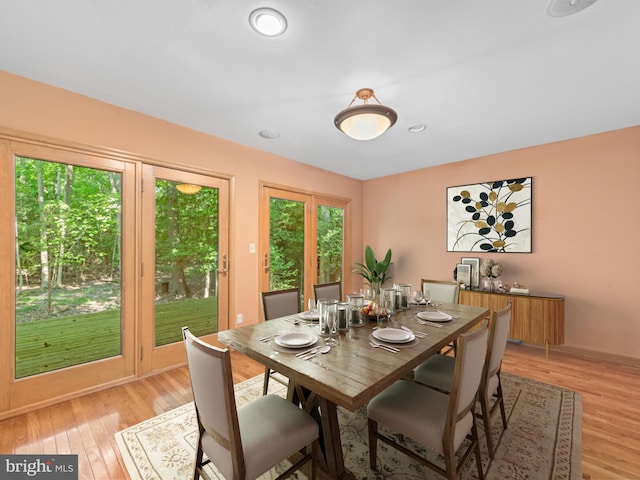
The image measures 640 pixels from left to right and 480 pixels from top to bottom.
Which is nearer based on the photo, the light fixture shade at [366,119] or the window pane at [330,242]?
the light fixture shade at [366,119]

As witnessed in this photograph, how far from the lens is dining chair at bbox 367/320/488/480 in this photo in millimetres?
1263

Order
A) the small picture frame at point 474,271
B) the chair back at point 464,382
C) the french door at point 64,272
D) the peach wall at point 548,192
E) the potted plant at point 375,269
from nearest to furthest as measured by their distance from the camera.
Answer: the chair back at point 464,382 < the french door at point 64,272 < the peach wall at point 548,192 < the small picture frame at point 474,271 < the potted plant at point 375,269

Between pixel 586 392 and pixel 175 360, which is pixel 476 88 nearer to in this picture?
pixel 586 392

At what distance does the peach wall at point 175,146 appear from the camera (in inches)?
83.9

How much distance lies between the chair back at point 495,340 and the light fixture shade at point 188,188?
3.01 metres

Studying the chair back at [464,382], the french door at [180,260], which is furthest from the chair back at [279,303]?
the chair back at [464,382]

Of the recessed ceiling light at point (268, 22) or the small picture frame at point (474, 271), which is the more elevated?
the recessed ceiling light at point (268, 22)

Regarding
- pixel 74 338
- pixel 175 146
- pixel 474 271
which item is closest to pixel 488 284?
pixel 474 271

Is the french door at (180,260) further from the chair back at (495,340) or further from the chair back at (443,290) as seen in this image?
the chair back at (495,340)

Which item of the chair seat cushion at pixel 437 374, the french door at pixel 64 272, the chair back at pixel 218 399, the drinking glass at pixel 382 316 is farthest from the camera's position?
the french door at pixel 64 272

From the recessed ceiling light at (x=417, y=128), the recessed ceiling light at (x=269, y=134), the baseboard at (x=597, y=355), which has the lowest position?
the baseboard at (x=597, y=355)

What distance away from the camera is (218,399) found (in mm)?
1118

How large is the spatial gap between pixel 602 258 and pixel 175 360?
15.8 feet

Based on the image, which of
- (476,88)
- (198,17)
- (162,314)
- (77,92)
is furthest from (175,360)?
(476,88)
